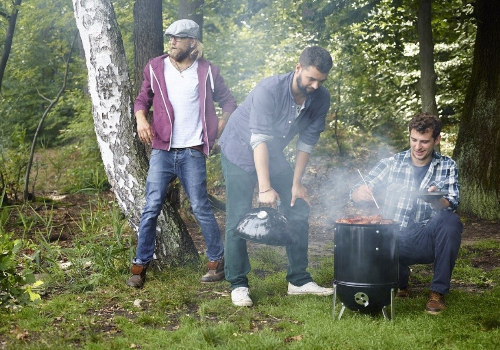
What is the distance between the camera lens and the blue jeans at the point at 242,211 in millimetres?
4375

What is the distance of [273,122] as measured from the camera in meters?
4.27

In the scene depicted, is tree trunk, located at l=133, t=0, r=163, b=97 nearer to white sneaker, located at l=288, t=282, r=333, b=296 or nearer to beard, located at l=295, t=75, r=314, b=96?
beard, located at l=295, t=75, r=314, b=96

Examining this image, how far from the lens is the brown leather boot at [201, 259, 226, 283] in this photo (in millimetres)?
4953

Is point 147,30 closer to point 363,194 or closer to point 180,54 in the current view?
point 180,54

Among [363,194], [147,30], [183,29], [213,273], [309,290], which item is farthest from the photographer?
[147,30]

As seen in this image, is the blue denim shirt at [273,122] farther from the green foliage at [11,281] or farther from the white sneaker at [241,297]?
the green foliage at [11,281]

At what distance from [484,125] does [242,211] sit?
5.76m

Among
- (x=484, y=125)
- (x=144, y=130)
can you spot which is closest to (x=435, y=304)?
(x=144, y=130)

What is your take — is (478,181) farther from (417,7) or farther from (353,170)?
(353,170)

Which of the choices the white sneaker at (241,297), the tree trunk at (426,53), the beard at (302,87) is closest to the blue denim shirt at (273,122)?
the beard at (302,87)

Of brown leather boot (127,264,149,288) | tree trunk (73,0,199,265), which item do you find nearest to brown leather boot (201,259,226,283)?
tree trunk (73,0,199,265)

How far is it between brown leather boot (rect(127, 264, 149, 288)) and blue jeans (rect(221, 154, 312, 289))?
30.4 inches

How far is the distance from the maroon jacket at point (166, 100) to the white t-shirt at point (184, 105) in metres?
0.05

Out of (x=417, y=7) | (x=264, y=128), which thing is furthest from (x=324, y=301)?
(x=417, y=7)
